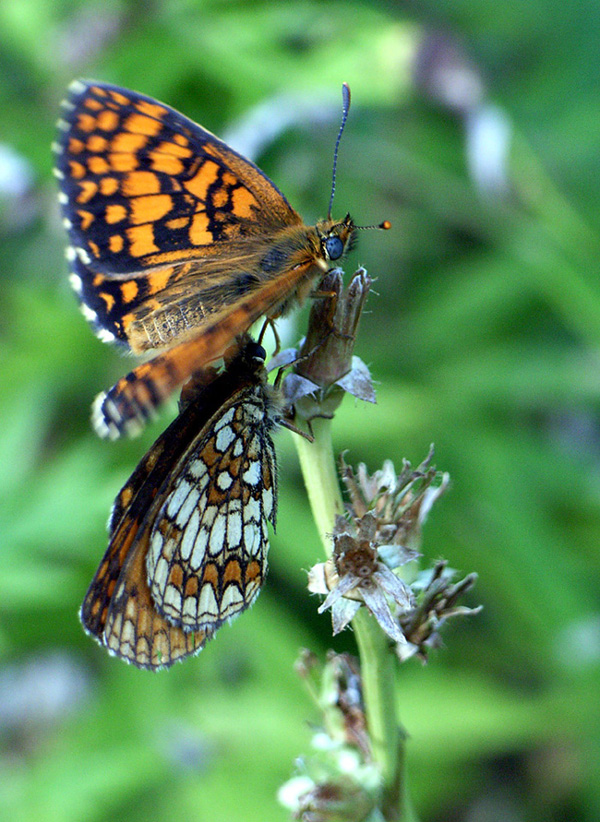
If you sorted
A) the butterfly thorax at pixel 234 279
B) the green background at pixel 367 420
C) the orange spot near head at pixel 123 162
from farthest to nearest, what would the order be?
the green background at pixel 367 420
the orange spot near head at pixel 123 162
the butterfly thorax at pixel 234 279

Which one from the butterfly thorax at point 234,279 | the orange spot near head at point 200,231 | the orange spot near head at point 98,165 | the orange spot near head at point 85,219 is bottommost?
the butterfly thorax at point 234,279

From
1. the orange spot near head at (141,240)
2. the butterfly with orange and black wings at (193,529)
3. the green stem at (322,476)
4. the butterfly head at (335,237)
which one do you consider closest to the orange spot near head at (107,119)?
the orange spot near head at (141,240)

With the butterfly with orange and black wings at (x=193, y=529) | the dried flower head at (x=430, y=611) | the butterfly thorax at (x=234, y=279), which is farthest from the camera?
the butterfly thorax at (x=234, y=279)

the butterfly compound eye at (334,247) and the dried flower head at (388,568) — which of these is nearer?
the dried flower head at (388,568)

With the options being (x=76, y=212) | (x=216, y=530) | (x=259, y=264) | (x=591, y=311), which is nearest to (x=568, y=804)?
(x=591, y=311)

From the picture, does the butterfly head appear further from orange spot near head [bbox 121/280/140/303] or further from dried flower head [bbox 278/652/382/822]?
dried flower head [bbox 278/652/382/822]

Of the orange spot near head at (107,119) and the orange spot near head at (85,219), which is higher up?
the orange spot near head at (107,119)

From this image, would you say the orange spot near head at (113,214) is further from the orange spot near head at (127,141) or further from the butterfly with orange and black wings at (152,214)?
the orange spot near head at (127,141)

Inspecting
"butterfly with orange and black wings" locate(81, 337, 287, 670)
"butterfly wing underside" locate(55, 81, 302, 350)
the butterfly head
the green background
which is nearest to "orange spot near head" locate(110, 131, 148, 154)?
"butterfly wing underside" locate(55, 81, 302, 350)
